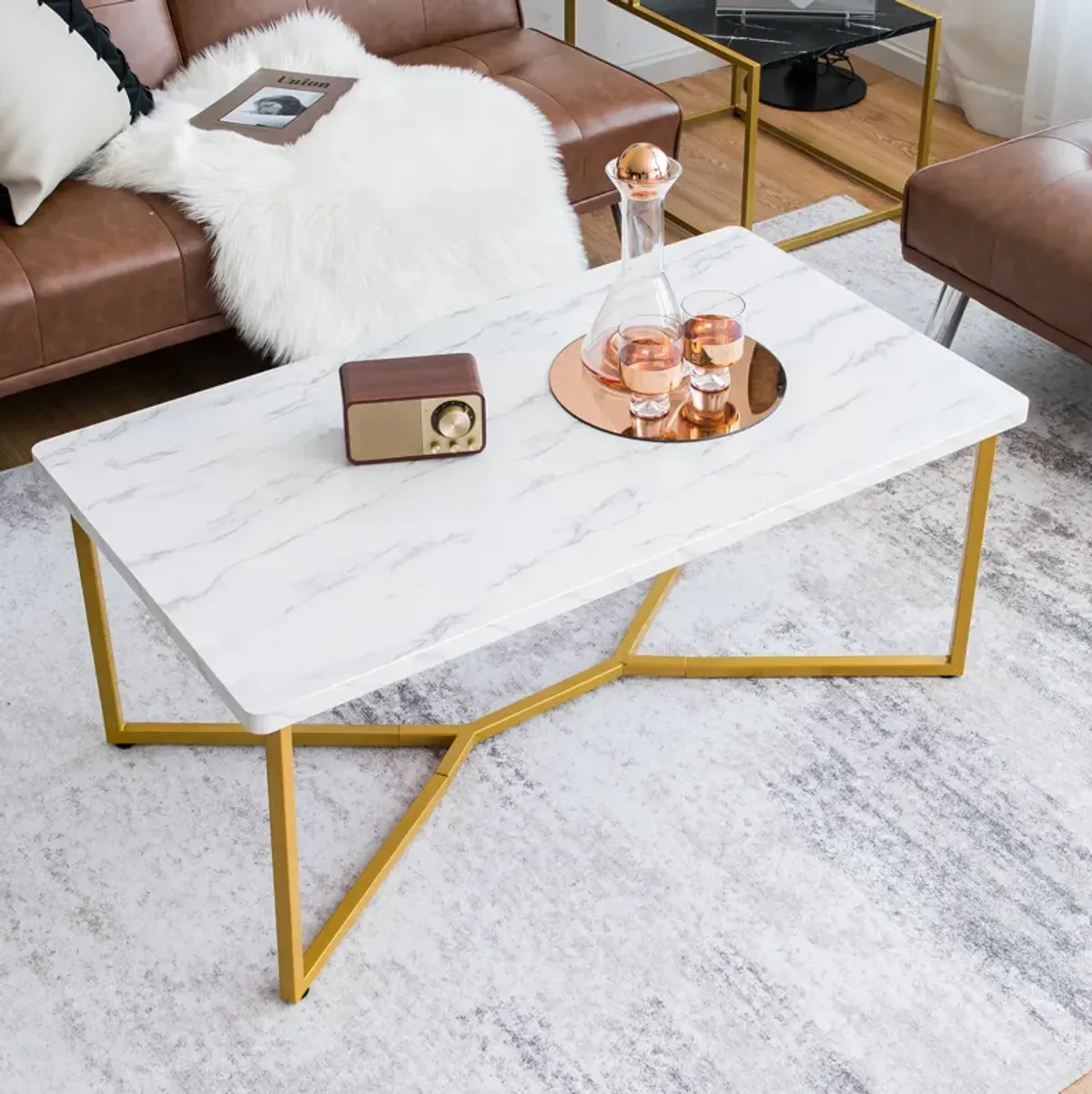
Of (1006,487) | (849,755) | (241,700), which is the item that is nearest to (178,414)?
(241,700)

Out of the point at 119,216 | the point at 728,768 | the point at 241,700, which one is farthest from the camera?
the point at 119,216

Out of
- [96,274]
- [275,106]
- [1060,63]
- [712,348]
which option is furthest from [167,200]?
[1060,63]

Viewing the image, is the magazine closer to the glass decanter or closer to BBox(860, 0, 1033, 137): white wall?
the glass decanter

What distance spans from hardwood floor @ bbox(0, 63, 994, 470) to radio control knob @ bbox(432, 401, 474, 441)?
1.15 meters

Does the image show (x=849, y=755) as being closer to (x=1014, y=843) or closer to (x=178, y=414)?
(x=1014, y=843)

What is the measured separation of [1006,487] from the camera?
257cm

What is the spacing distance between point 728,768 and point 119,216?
4.41 feet

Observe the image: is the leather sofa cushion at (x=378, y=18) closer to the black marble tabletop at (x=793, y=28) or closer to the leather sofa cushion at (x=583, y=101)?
the leather sofa cushion at (x=583, y=101)

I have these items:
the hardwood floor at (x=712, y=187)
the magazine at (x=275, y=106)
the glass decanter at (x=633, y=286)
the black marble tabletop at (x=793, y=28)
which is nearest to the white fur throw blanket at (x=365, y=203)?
the magazine at (x=275, y=106)

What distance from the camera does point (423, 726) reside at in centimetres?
208

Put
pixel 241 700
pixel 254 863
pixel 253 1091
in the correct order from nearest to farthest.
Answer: pixel 241 700, pixel 253 1091, pixel 254 863

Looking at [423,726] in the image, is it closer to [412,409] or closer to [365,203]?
[412,409]

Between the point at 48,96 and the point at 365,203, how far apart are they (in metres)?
0.54

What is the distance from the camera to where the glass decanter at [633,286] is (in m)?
1.91
